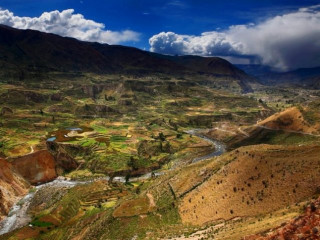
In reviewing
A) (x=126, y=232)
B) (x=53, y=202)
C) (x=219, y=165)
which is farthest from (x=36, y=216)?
(x=219, y=165)

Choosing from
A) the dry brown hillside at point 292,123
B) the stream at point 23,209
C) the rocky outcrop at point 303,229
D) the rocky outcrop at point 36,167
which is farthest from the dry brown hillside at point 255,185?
the dry brown hillside at point 292,123

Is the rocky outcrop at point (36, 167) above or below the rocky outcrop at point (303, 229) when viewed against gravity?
below

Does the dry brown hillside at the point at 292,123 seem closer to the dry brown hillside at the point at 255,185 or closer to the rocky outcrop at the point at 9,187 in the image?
the dry brown hillside at the point at 255,185

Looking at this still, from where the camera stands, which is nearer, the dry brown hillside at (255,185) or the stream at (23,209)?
the dry brown hillside at (255,185)

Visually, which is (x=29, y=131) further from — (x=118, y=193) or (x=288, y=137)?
(x=288, y=137)

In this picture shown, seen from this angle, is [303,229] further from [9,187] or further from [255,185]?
[9,187]

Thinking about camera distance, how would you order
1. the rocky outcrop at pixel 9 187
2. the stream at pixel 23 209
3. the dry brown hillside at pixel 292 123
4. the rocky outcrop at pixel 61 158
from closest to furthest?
the stream at pixel 23 209
the rocky outcrop at pixel 9 187
the rocky outcrop at pixel 61 158
the dry brown hillside at pixel 292 123
